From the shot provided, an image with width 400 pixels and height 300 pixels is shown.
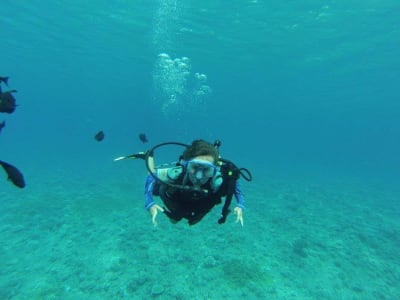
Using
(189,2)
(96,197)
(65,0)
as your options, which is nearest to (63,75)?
(65,0)

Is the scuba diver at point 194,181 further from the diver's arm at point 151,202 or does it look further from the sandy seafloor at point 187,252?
the sandy seafloor at point 187,252

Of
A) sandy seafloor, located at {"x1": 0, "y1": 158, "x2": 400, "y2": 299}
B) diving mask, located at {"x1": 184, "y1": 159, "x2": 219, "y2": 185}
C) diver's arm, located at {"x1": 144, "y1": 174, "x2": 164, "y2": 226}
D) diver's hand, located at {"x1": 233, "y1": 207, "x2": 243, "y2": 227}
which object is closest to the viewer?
diving mask, located at {"x1": 184, "y1": 159, "x2": 219, "y2": 185}

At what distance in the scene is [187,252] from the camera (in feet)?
29.3

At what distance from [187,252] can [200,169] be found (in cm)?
611

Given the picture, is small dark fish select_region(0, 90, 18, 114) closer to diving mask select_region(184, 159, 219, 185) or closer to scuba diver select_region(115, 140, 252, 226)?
scuba diver select_region(115, 140, 252, 226)

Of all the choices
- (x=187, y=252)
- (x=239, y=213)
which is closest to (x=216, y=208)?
(x=187, y=252)

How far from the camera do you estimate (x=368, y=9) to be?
18.7 meters

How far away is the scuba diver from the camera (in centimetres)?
372

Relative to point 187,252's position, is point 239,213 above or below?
above

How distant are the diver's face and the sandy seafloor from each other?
4.63 m

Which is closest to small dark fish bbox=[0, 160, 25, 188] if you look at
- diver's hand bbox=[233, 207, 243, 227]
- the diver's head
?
the diver's head

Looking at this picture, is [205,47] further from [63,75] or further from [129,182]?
[63,75]

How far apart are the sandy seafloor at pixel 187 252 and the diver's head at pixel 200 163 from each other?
4654 millimetres

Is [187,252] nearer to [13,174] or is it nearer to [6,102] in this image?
[13,174]
